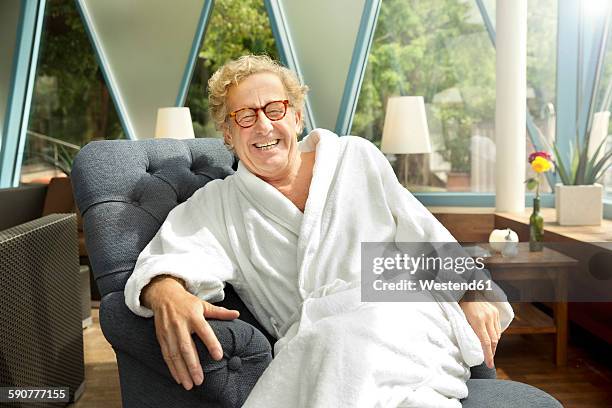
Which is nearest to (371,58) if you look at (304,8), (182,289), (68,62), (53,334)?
(304,8)

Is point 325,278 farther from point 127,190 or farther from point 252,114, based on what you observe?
point 127,190

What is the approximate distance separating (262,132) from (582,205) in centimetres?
255

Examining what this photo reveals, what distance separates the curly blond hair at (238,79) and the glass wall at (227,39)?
193 inches

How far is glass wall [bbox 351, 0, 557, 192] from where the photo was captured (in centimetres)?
579

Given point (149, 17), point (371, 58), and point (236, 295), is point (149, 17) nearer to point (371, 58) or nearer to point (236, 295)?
point (371, 58)

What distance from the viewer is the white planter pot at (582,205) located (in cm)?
371

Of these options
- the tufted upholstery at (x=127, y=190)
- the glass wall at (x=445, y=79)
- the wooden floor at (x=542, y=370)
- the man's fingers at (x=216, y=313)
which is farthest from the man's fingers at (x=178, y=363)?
the glass wall at (x=445, y=79)

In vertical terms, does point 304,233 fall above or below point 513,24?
below

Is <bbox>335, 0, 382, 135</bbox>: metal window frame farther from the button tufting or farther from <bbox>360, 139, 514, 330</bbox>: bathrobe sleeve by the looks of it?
the button tufting

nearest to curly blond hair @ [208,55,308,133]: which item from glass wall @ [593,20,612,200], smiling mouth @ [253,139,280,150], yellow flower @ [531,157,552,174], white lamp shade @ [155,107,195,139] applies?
smiling mouth @ [253,139,280,150]

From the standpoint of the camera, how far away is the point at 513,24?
174 inches

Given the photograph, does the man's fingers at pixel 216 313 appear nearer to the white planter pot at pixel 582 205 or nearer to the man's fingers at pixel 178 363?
the man's fingers at pixel 178 363

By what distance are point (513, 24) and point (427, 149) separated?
1.07m

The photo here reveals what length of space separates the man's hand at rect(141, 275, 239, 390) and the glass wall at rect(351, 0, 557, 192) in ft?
15.3
